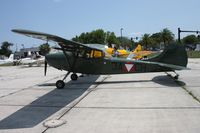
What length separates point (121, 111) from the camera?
287 inches

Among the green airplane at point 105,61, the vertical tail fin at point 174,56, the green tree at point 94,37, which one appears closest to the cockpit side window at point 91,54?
the green airplane at point 105,61

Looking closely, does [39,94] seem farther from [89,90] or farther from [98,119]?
[98,119]

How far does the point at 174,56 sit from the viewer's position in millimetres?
12414

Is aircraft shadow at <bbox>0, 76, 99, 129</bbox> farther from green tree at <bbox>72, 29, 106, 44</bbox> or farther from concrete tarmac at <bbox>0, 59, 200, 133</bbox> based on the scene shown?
green tree at <bbox>72, 29, 106, 44</bbox>

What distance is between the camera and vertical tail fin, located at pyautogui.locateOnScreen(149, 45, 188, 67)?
1224 cm

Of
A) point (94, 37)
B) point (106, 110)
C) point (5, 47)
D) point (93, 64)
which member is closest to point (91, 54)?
point (93, 64)

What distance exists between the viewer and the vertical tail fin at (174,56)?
1224 cm

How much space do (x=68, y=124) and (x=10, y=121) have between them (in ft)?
5.04

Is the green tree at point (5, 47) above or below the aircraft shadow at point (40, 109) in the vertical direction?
above

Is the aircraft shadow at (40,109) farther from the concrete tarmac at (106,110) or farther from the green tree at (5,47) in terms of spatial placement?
the green tree at (5,47)

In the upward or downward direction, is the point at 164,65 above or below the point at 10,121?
above

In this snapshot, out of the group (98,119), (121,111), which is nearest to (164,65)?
(121,111)

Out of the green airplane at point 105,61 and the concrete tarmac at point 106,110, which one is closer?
the concrete tarmac at point 106,110

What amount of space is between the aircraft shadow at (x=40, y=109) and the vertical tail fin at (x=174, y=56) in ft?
13.9
